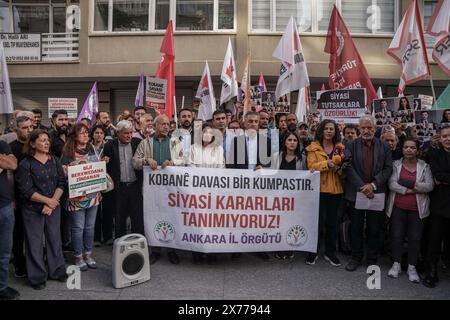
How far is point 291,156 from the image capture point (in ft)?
17.0

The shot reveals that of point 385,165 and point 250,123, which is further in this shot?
point 250,123

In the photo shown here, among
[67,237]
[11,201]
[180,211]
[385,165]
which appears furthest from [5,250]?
[385,165]

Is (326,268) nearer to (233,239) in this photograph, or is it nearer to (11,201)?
(233,239)

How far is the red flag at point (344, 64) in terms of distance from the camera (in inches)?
272

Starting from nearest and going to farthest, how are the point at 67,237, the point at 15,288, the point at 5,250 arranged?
the point at 5,250, the point at 15,288, the point at 67,237

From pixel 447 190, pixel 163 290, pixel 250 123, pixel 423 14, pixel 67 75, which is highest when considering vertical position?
pixel 423 14

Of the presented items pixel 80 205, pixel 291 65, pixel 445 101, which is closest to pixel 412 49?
pixel 445 101

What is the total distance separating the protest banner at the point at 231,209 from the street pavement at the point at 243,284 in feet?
0.89

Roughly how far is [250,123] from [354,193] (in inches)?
66.8

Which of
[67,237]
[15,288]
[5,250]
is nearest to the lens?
[5,250]

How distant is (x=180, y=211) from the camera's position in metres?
4.96

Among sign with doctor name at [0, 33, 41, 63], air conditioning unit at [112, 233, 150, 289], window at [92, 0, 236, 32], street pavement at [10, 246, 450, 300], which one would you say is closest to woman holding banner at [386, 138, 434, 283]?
street pavement at [10, 246, 450, 300]

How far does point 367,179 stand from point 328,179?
48 cm

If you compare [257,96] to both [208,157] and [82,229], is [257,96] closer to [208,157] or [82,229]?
[208,157]
